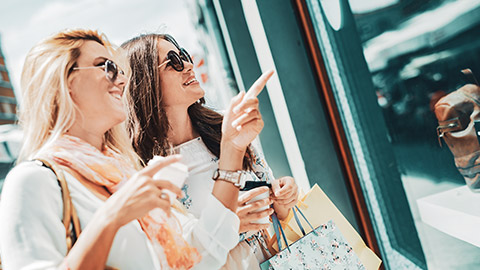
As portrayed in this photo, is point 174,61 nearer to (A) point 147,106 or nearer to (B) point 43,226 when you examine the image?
(A) point 147,106

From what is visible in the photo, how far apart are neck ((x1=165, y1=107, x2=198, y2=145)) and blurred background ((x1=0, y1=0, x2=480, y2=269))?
0.35 metres

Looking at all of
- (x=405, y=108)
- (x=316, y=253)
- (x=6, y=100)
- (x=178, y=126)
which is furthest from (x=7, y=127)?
(x=405, y=108)

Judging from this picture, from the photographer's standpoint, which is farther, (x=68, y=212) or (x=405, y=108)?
(x=405, y=108)

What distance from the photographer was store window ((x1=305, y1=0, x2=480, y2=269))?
174cm

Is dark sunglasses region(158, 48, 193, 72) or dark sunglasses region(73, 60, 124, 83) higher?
dark sunglasses region(158, 48, 193, 72)

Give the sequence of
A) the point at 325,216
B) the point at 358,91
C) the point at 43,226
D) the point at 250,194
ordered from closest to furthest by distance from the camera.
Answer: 1. the point at 43,226
2. the point at 250,194
3. the point at 325,216
4. the point at 358,91

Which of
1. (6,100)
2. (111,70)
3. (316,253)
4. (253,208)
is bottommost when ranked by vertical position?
(316,253)

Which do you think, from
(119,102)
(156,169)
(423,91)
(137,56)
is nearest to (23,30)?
(137,56)

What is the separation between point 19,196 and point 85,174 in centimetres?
17

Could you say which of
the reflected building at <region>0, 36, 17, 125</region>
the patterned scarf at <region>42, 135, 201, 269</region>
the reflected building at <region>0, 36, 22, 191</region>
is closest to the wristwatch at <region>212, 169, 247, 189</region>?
the patterned scarf at <region>42, 135, 201, 269</region>

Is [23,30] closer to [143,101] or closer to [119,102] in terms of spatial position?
[143,101]

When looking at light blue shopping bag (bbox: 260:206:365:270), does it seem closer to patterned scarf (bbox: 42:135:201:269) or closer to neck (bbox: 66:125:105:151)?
patterned scarf (bbox: 42:135:201:269)

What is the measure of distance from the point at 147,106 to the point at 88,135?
561 millimetres

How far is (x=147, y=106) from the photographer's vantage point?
1715 millimetres
